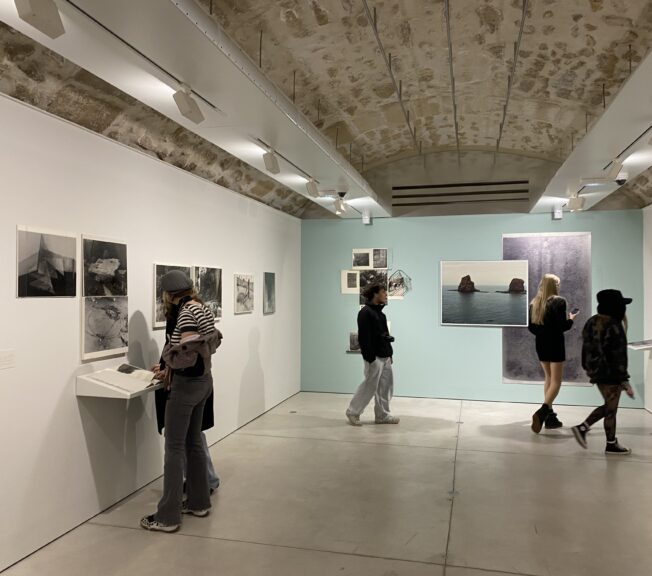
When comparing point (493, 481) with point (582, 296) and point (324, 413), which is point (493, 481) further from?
point (582, 296)

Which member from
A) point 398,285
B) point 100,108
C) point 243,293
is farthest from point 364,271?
point 100,108

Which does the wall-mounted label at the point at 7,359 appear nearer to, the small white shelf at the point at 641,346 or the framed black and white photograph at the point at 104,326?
the framed black and white photograph at the point at 104,326

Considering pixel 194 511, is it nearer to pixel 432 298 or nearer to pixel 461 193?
pixel 432 298

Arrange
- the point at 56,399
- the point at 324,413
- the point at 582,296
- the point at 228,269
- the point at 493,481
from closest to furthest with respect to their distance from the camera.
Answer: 1. the point at 56,399
2. the point at 493,481
3. the point at 228,269
4. the point at 324,413
5. the point at 582,296

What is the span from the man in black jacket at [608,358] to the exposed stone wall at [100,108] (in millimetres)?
4085

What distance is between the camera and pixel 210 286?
19.2 ft

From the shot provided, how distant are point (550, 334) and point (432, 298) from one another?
231cm

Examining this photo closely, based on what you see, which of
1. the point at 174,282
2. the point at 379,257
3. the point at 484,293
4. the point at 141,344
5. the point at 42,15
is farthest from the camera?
the point at 379,257

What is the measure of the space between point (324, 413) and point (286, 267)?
2.24 m

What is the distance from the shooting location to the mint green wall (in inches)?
311

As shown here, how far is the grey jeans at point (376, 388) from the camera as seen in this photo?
6.63 m

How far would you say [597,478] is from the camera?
15.9 feet

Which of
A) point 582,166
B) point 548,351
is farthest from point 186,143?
point 548,351

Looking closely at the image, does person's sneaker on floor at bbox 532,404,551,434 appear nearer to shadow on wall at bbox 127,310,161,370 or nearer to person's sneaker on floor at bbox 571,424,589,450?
person's sneaker on floor at bbox 571,424,589,450
